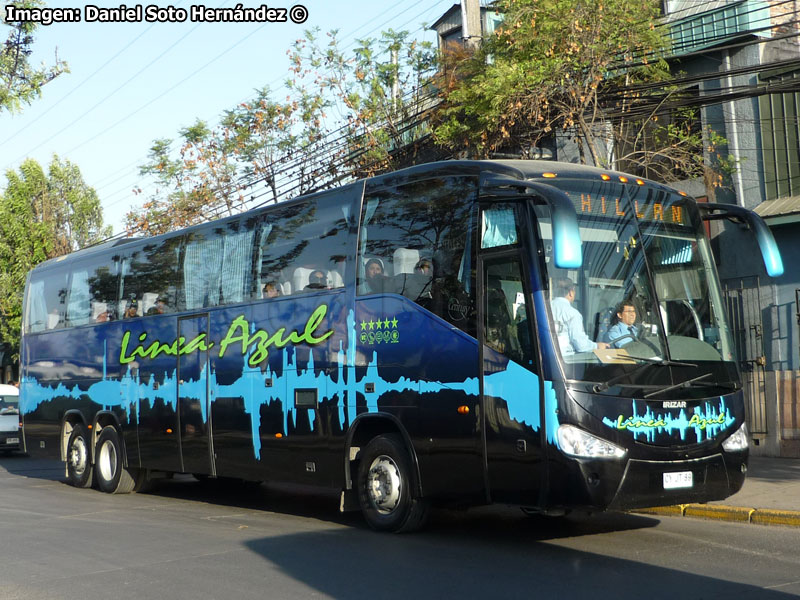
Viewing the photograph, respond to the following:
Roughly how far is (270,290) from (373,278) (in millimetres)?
2009

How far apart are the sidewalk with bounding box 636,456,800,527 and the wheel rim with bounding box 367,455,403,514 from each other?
10.1ft

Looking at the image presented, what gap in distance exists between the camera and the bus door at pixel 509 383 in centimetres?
837

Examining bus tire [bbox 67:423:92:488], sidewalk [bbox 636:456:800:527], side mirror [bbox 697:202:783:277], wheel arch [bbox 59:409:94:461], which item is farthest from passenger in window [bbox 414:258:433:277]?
wheel arch [bbox 59:409:94:461]

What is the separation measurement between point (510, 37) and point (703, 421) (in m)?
10.9

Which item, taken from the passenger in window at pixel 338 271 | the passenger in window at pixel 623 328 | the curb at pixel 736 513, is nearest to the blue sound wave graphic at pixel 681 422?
the passenger in window at pixel 623 328

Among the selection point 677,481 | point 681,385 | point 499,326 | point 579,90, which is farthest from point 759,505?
point 579,90

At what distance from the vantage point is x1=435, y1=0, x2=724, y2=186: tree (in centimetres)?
1691

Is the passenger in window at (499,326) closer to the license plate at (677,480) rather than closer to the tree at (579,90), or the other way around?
the license plate at (677,480)

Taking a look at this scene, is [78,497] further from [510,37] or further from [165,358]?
[510,37]

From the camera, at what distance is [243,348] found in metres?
12.2

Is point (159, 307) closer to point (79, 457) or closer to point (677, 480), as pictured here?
point (79, 457)

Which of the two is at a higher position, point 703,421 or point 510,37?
point 510,37

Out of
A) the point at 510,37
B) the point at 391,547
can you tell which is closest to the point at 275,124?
the point at 510,37

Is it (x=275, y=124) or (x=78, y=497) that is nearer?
(x=78, y=497)
